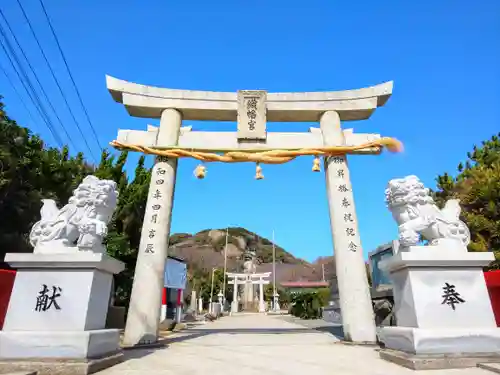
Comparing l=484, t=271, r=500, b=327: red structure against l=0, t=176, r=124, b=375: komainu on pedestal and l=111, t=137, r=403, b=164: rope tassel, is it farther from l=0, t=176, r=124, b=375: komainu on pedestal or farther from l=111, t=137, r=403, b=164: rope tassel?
l=0, t=176, r=124, b=375: komainu on pedestal

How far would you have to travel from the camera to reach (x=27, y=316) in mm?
3766

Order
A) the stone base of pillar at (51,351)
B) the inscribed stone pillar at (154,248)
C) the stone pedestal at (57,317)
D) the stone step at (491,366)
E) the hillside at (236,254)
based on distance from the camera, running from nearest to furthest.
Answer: the stone step at (491,366), the stone base of pillar at (51,351), the stone pedestal at (57,317), the inscribed stone pillar at (154,248), the hillside at (236,254)

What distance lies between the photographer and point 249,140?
8164 millimetres

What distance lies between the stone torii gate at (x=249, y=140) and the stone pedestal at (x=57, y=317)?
2.77 metres

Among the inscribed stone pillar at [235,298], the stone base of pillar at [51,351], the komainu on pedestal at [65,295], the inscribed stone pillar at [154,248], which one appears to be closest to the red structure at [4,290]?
the komainu on pedestal at [65,295]

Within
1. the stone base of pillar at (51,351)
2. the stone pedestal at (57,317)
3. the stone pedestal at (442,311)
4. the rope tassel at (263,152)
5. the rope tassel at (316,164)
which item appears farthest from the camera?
the rope tassel at (316,164)

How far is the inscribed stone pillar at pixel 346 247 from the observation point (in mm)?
6422

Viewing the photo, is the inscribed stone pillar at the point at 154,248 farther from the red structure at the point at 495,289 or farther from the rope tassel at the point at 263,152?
the red structure at the point at 495,289

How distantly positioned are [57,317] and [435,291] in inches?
177

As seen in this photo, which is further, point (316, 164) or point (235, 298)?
point (235, 298)

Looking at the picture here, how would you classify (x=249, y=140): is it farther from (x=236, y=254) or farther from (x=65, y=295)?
(x=236, y=254)

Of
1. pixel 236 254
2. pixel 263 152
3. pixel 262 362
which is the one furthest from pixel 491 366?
pixel 236 254

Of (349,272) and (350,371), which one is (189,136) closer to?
(349,272)

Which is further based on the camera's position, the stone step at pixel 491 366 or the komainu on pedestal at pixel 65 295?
the komainu on pedestal at pixel 65 295
